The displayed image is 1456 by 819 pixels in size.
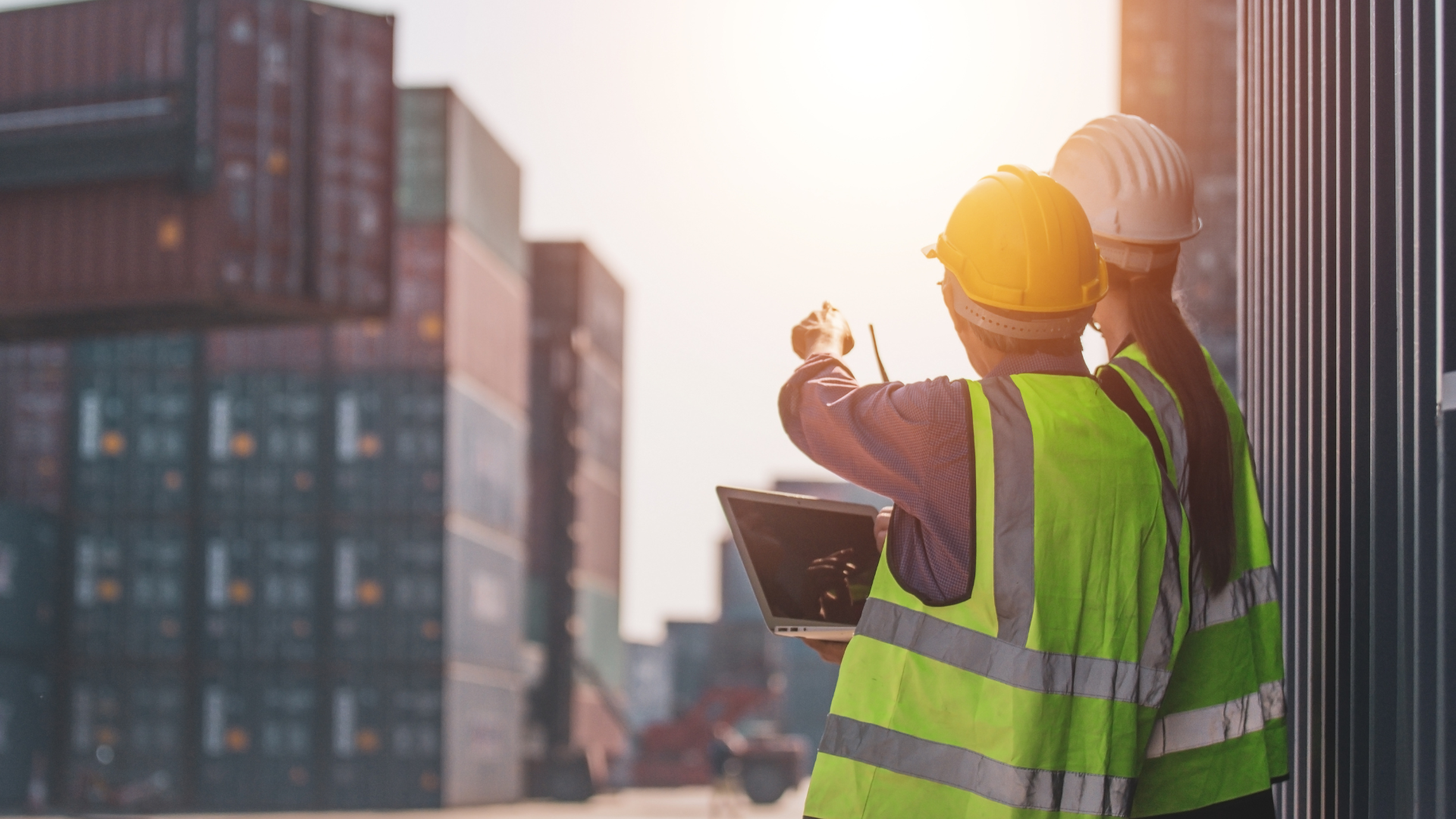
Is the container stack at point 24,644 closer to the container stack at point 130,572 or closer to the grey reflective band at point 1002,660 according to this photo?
the container stack at point 130,572

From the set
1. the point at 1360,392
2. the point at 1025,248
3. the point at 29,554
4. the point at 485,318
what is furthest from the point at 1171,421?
the point at 485,318

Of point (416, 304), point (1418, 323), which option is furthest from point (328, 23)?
point (1418, 323)

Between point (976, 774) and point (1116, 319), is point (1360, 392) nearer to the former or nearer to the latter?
point (1116, 319)

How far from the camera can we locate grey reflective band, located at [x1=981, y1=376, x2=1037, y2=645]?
2.30 m

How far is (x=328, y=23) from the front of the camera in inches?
929

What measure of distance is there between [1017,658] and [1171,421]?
0.58 m

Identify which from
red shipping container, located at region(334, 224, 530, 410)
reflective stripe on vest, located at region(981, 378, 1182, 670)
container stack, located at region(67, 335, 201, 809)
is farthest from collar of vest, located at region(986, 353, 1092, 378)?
container stack, located at region(67, 335, 201, 809)

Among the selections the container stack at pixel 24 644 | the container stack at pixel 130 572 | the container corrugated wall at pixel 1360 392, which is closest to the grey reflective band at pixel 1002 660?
the container corrugated wall at pixel 1360 392

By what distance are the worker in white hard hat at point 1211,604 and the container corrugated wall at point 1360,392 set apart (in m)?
0.54

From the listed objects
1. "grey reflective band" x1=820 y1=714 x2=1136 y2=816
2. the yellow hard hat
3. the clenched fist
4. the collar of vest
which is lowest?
"grey reflective band" x1=820 y1=714 x2=1136 y2=816

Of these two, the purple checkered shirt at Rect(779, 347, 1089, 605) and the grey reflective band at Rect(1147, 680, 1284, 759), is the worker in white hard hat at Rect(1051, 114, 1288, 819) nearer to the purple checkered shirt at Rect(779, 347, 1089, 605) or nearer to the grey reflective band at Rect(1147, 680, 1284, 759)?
the grey reflective band at Rect(1147, 680, 1284, 759)

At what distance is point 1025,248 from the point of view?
246 centimetres

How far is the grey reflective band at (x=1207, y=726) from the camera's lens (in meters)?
2.60

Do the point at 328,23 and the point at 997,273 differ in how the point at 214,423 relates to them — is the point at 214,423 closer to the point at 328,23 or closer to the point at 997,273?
the point at 328,23
